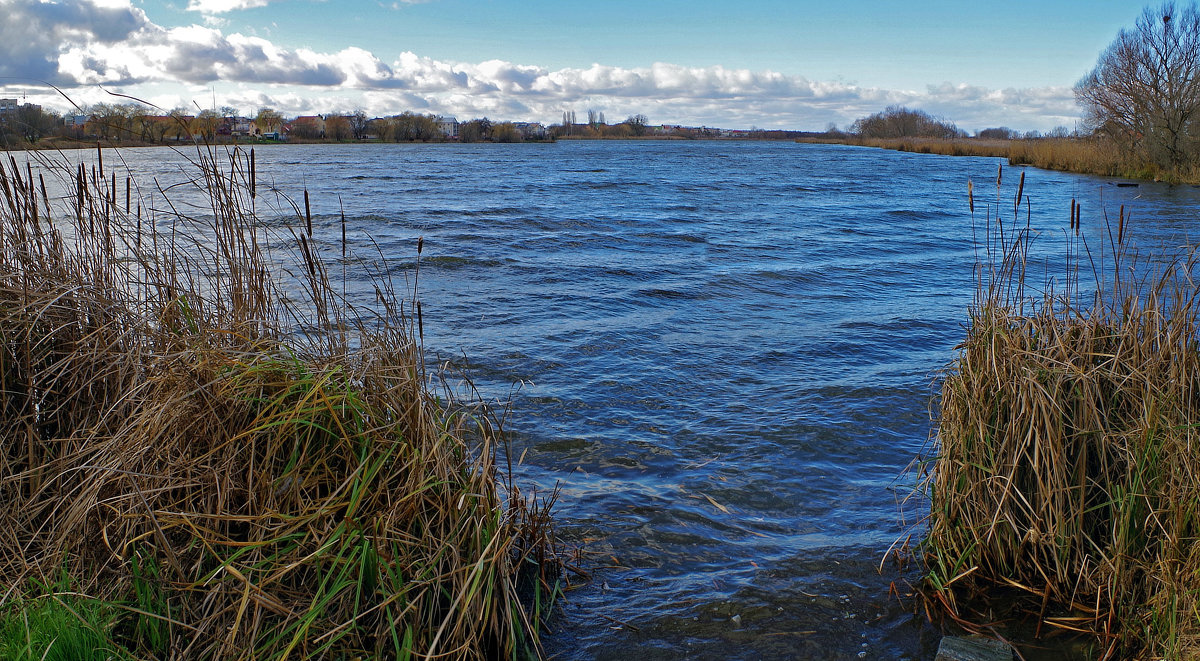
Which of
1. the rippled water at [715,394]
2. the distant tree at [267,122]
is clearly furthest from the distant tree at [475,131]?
the distant tree at [267,122]

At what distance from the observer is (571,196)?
28672 mm

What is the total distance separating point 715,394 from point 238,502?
5130 millimetres

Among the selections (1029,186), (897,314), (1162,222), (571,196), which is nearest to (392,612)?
(897,314)

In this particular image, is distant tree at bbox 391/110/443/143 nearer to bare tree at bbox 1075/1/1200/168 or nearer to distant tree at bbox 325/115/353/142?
distant tree at bbox 325/115/353/142

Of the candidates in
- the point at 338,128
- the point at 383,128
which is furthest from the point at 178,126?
the point at 383,128

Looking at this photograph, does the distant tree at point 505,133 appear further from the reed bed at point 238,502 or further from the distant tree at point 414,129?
the reed bed at point 238,502

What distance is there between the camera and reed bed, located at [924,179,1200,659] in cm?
319

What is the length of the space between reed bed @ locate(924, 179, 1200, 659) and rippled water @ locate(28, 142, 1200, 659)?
530 mm

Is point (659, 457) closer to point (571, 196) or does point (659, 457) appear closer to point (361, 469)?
point (361, 469)

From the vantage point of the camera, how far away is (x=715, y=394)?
747 cm

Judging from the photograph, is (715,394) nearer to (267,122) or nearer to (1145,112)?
(267,122)

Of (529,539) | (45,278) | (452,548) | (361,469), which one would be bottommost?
(529,539)

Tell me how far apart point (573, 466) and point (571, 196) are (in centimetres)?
2374

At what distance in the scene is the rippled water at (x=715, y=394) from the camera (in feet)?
12.7
